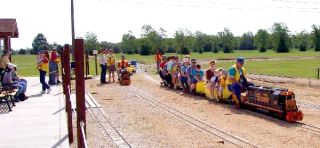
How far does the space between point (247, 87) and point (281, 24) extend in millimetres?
120261

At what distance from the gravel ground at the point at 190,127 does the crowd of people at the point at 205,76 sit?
656 mm

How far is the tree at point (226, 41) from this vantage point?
129250mm

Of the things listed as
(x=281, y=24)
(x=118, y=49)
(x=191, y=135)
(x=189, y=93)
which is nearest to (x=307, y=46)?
(x=281, y=24)

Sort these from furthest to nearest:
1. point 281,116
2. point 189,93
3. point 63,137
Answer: point 189,93 → point 281,116 → point 63,137

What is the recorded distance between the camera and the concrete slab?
417 inches

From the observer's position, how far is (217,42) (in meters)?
133

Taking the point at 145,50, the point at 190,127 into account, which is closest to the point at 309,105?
the point at 190,127

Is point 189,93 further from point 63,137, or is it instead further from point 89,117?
point 63,137

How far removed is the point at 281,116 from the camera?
547 inches

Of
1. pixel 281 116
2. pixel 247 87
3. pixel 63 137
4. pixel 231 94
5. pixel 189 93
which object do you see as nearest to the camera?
pixel 63 137

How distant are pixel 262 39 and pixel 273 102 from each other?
125 metres

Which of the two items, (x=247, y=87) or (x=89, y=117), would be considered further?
(x=247, y=87)

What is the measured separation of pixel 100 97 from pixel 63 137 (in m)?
9.25

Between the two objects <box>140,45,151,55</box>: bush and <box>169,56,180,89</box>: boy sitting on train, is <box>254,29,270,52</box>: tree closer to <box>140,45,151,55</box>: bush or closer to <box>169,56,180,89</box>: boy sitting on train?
<box>140,45,151,55</box>: bush
